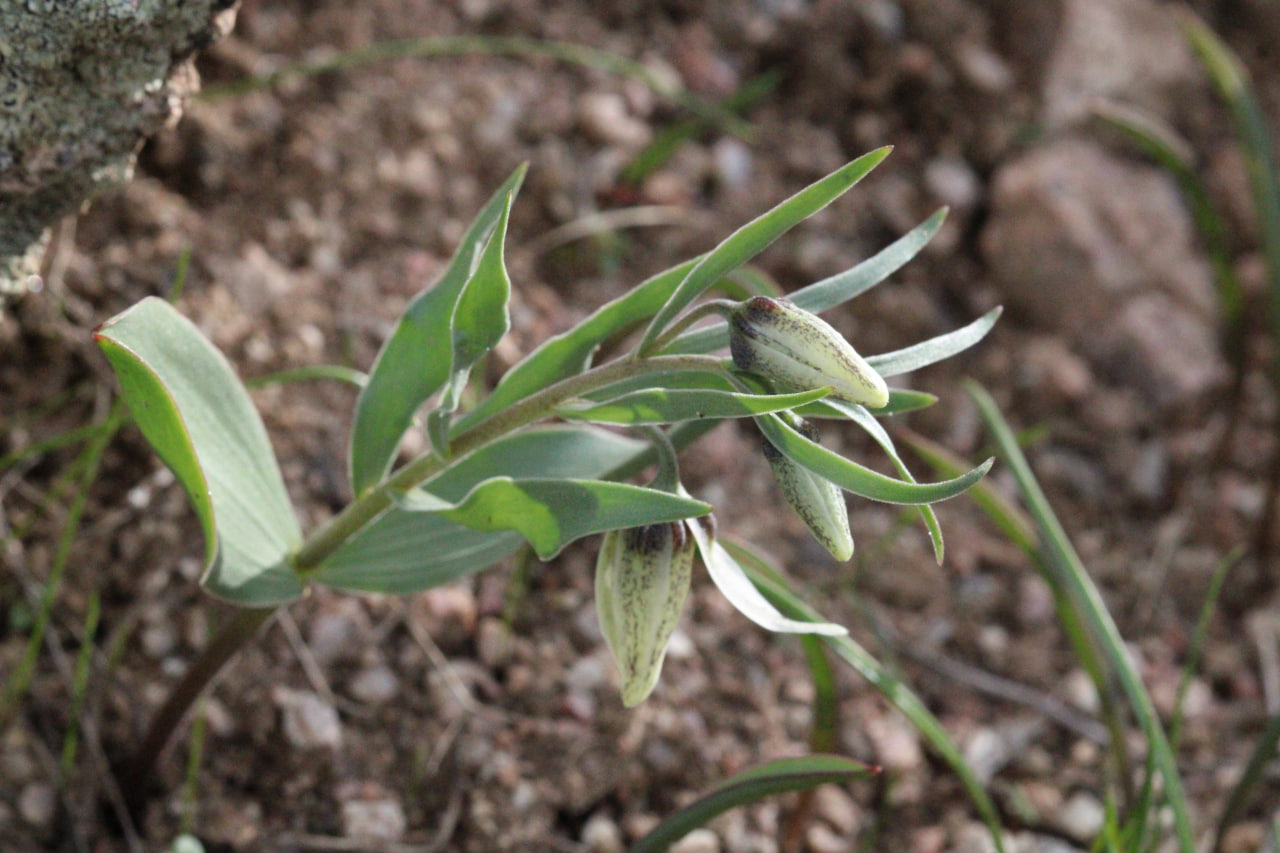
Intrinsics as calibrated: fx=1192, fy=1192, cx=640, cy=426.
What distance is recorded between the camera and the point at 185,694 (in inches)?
64.2

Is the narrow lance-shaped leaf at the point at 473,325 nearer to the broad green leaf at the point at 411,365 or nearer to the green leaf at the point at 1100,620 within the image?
the broad green leaf at the point at 411,365

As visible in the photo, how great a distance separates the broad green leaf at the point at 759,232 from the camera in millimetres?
1227

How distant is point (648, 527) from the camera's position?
134cm

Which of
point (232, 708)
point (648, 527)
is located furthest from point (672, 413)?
point (232, 708)

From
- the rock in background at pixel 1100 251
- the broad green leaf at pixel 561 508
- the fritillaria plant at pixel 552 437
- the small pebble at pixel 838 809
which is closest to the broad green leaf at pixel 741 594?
the fritillaria plant at pixel 552 437

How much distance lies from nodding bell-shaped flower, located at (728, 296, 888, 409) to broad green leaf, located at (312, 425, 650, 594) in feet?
1.12

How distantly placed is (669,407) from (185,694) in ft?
2.70

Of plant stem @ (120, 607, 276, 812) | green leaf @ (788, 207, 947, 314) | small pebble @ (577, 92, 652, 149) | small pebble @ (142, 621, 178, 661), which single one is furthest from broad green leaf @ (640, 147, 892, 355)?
small pebble @ (577, 92, 652, 149)

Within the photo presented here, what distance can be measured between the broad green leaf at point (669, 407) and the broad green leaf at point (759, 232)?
6cm

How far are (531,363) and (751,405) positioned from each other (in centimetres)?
35

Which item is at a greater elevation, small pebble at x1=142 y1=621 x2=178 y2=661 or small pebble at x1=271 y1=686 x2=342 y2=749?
small pebble at x1=142 y1=621 x2=178 y2=661

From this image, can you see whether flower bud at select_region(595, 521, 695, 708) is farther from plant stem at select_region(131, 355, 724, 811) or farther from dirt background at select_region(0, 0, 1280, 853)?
dirt background at select_region(0, 0, 1280, 853)

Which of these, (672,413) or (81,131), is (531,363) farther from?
(81,131)

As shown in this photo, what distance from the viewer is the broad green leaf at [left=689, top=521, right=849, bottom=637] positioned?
4.02 feet
